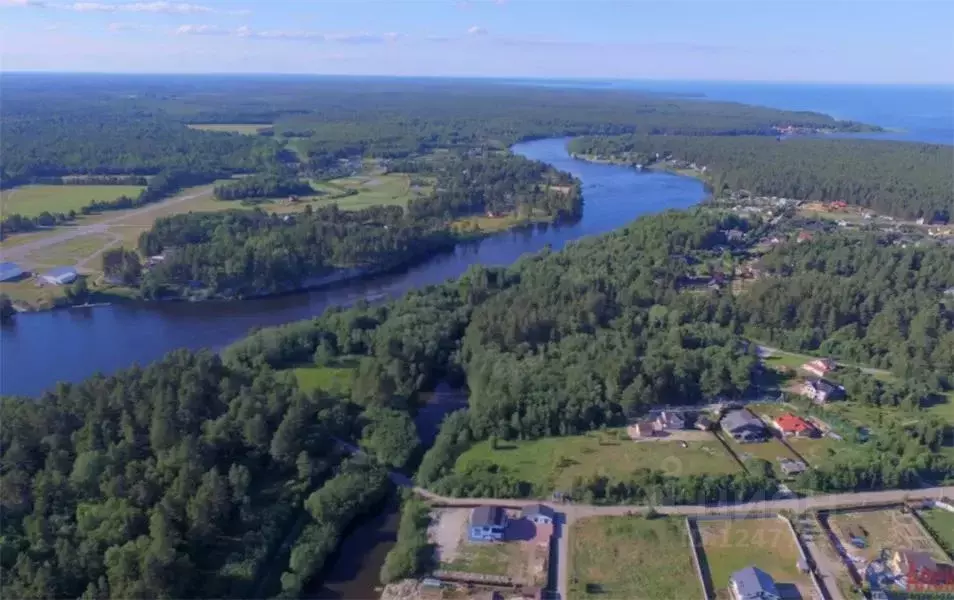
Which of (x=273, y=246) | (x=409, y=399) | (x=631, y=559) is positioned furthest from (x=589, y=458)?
(x=273, y=246)

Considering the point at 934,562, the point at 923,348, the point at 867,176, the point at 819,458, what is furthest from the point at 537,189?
the point at 934,562

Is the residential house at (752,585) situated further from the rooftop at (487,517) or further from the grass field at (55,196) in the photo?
the grass field at (55,196)

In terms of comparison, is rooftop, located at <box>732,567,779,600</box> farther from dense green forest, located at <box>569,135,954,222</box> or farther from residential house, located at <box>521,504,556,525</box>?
dense green forest, located at <box>569,135,954,222</box>

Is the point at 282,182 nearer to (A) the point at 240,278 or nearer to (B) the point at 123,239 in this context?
(B) the point at 123,239

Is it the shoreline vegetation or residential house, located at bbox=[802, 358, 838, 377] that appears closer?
the shoreline vegetation

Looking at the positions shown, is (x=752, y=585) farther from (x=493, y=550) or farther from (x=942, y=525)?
(x=942, y=525)

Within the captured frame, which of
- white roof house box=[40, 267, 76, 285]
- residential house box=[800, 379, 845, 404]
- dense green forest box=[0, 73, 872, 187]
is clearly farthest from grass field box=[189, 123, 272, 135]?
residential house box=[800, 379, 845, 404]

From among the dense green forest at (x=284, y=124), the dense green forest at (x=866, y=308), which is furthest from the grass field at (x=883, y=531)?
the dense green forest at (x=284, y=124)

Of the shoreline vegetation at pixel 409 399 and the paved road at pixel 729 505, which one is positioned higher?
the shoreline vegetation at pixel 409 399
